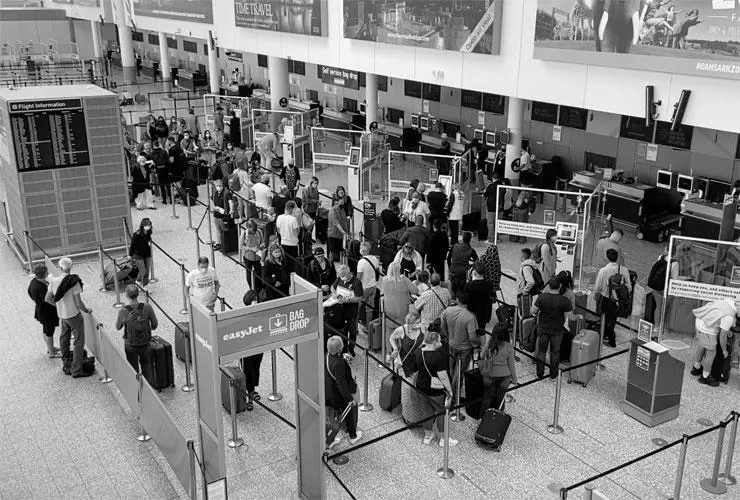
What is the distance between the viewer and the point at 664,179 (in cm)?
1778

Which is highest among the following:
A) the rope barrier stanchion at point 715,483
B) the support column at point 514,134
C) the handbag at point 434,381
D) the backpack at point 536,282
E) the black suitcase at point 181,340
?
the support column at point 514,134

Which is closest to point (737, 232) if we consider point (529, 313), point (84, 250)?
point (529, 313)

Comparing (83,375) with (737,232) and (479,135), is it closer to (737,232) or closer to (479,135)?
(737,232)

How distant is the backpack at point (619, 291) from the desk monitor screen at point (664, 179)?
24.9 feet

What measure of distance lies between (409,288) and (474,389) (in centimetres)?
197

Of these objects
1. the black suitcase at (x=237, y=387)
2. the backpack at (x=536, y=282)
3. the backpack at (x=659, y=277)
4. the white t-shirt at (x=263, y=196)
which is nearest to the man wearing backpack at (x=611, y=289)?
the backpack at (x=659, y=277)

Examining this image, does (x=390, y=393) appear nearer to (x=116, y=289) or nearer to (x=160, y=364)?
(x=160, y=364)

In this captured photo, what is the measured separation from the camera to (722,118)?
12.5 meters

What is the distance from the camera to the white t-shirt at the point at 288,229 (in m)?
13.3

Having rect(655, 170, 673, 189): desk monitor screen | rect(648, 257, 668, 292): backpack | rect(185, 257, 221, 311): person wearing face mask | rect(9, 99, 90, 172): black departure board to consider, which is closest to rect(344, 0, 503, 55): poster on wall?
rect(655, 170, 673, 189): desk monitor screen

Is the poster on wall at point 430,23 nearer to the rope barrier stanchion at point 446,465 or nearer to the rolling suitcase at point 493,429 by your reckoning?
the rolling suitcase at point 493,429

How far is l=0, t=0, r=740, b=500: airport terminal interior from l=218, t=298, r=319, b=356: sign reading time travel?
20 millimetres

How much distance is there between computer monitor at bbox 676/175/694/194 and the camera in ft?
56.0

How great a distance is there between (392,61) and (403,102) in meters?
6.41
